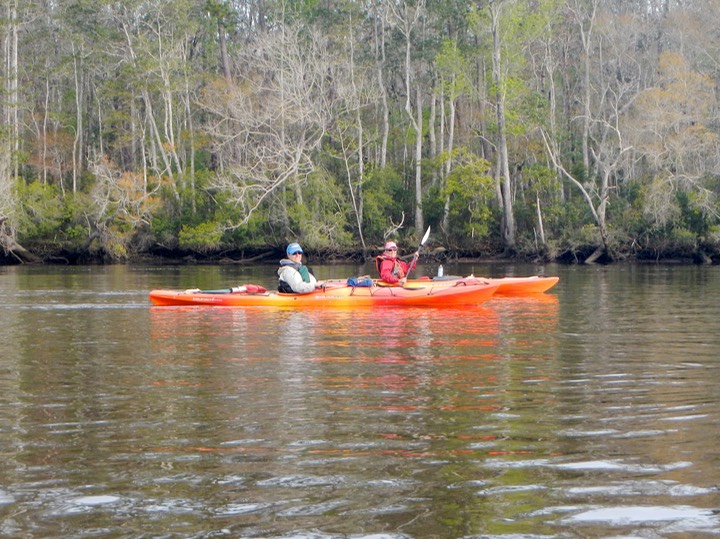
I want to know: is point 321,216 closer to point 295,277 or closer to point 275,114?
point 275,114

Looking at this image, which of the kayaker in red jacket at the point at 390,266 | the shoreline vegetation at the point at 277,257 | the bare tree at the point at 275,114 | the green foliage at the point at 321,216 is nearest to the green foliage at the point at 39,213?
the shoreline vegetation at the point at 277,257

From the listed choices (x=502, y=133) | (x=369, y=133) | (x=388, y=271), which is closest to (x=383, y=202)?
(x=369, y=133)

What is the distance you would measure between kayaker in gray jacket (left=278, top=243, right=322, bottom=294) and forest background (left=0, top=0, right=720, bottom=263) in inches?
739

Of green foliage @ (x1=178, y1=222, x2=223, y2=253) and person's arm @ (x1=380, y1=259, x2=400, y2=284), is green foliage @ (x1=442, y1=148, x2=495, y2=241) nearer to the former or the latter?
green foliage @ (x1=178, y1=222, x2=223, y2=253)

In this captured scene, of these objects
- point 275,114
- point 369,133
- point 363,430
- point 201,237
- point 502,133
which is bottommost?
point 363,430

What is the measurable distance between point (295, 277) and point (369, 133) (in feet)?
82.1

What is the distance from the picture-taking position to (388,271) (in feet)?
60.0

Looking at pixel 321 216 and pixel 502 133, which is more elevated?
pixel 502 133

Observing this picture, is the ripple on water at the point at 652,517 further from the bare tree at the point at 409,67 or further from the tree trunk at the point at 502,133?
the bare tree at the point at 409,67

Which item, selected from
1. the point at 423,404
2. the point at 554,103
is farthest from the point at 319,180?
the point at 423,404

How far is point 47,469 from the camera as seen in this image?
6.36m

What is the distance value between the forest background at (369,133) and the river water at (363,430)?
2293 centimetres

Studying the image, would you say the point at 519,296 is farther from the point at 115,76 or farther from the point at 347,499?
the point at 115,76

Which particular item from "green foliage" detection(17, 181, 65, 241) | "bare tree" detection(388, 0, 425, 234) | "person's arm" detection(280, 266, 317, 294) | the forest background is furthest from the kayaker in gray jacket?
"green foliage" detection(17, 181, 65, 241)
